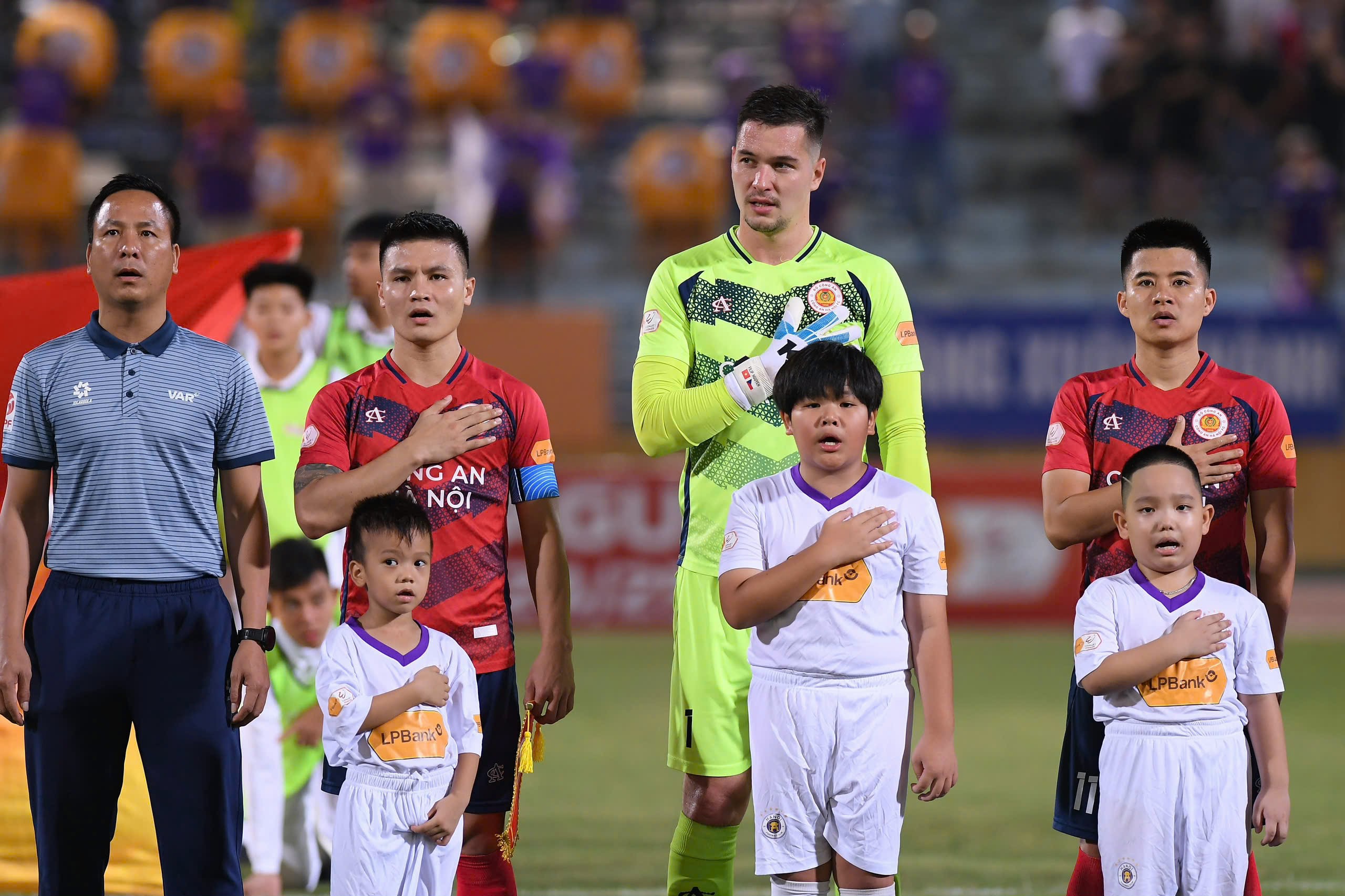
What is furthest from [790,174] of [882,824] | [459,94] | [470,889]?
[459,94]

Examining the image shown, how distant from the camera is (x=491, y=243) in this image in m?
16.1

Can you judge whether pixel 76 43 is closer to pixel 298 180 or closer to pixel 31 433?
pixel 298 180

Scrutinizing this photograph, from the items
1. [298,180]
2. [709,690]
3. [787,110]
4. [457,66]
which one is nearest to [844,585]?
[709,690]

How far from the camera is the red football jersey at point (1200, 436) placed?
14.9 feet

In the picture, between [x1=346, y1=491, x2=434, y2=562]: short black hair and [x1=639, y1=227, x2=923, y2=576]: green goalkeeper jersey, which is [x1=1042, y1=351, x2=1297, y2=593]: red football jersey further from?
[x1=346, y1=491, x2=434, y2=562]: short black hair

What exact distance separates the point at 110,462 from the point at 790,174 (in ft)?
6.60

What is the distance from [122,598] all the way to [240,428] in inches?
21.4

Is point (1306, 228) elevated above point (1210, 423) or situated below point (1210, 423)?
above

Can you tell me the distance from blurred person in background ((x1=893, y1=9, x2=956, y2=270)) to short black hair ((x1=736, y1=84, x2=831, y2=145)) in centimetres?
1259

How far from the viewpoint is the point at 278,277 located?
6496 mm

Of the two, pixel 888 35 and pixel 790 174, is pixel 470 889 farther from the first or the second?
pixel 888 35

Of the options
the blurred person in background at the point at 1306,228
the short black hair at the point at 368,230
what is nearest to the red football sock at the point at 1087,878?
the short black hair at the point at 368,230

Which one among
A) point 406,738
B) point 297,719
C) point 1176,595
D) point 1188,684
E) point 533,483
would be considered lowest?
point 297,719

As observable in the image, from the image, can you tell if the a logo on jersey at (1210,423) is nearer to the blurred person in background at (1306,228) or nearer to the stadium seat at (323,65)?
the blurred person in background at (1306,228)
